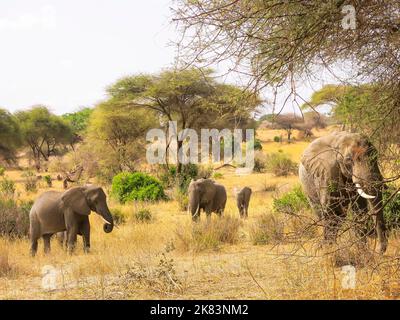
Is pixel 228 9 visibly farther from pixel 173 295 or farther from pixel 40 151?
pixel 40 151

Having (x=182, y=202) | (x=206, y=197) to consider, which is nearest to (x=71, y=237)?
(x=206, y=197)

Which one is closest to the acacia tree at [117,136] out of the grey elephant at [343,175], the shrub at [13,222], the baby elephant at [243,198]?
the baby elephant at [243,198]

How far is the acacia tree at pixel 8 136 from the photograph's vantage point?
113 ft

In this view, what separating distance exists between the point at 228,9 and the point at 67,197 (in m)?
6.02

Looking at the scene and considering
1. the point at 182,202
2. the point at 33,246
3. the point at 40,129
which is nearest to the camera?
the point at 33,246

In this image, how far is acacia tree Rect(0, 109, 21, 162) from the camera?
34469 millimetres

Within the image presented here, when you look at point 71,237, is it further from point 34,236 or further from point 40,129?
point 40,129

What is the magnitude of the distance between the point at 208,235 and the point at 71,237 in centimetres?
225

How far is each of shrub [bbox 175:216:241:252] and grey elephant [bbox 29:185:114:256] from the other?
4.86 ft

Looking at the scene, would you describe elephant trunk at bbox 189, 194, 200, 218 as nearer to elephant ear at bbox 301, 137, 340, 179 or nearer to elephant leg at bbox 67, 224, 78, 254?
elephant leg at bbox 67, 224, 78, 254

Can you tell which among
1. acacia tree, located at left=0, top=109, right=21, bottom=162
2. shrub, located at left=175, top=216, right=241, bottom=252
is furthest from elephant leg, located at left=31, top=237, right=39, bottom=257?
acacia tree, located at left=0, top=109, right=21, bottom=162

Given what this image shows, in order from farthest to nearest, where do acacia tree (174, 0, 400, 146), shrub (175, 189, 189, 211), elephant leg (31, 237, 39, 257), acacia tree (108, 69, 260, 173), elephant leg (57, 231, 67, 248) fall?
acacia tree (108, 69, 260, 173), shrub (175, 189, 189, 211), elephant leg (57, 231, 67, 248), elephant leg (31, 237, 39, 257), acacia tree (174, 0, 400, 146)

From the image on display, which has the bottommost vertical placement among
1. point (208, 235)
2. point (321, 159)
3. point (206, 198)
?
point (206, 198)

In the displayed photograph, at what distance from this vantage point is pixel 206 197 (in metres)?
14.6
